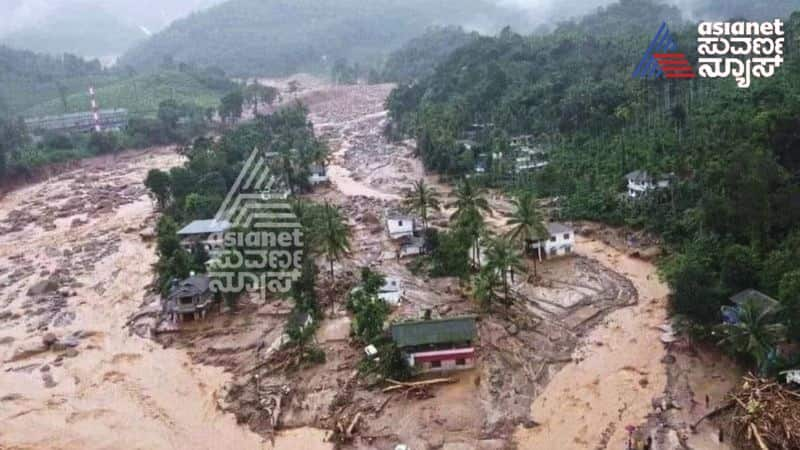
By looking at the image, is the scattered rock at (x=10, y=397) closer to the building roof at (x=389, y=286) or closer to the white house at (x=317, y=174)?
the building roof at (x=389, y=286)

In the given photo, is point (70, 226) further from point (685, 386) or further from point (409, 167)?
point (685, 386)

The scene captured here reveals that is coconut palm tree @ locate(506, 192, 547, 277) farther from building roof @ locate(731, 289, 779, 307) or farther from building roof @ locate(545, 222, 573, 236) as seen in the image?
building roof @ locate(731, 289, 779, 307)

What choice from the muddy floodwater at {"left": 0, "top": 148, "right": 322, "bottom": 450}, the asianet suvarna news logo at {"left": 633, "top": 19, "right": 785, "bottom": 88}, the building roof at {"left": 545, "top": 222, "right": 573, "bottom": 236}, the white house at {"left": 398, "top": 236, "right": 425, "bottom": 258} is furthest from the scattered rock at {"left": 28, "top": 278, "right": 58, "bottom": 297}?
the asianet suvarna news logo at {"left": 633, "top": 19, "right": 785, "bottom": 88}

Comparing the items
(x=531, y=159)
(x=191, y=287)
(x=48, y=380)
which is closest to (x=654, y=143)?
(x=531, y=159)

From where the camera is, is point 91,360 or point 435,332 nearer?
point 435,332

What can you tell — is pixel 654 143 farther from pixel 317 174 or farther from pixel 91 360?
pixel 91 360
